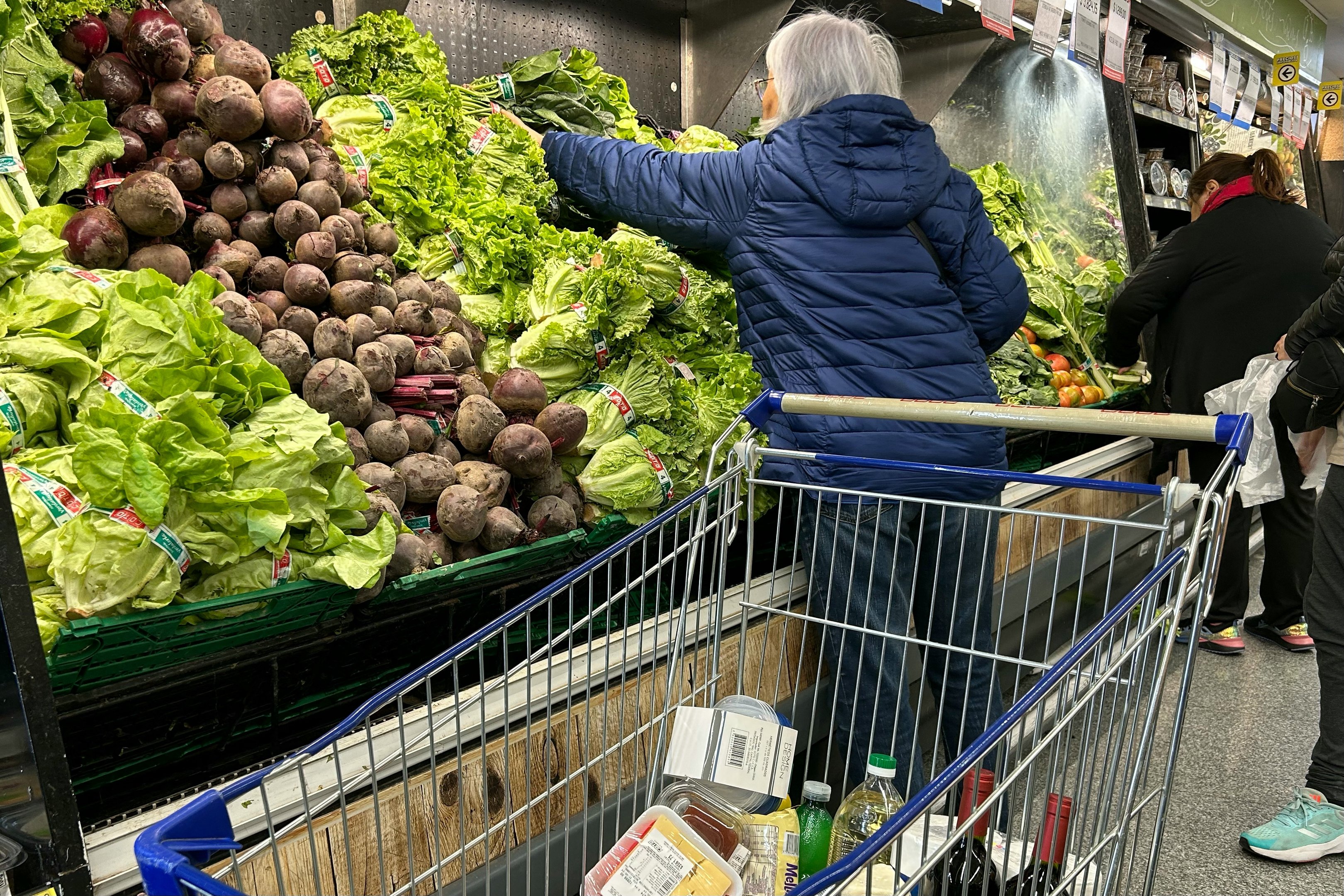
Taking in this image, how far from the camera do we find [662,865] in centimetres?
133

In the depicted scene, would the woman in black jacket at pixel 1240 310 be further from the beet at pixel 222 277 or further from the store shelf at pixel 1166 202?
the beet at pixel 222 277

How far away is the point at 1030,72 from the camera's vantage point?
492cm

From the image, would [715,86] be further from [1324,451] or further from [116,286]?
[116,286]

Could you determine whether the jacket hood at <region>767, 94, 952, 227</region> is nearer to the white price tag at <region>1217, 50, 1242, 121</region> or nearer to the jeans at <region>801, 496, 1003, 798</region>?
the jeans at <region>801, 496, 1003, 798</region>

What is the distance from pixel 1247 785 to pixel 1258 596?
7.20 ft

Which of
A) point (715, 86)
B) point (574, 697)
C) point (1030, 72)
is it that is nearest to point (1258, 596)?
point (1030, 72)

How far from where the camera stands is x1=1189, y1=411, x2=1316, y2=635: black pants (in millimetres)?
4082

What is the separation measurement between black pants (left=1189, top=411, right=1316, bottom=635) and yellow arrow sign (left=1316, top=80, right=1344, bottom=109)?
20.4 feet

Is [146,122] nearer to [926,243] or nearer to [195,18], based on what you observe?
[195,18]

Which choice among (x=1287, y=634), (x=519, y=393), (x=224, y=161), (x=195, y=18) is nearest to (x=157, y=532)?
(x=519, y=393)

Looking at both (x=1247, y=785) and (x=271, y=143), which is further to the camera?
(x=1247, y=785)

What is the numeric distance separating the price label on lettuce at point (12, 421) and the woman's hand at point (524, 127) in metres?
1.73

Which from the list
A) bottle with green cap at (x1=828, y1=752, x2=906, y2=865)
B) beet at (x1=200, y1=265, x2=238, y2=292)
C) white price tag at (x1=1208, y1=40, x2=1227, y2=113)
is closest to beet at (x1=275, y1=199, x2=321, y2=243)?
beet at (x1=200, y1=265, x2=238, y2=292)

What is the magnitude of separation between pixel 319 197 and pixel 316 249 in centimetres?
17
